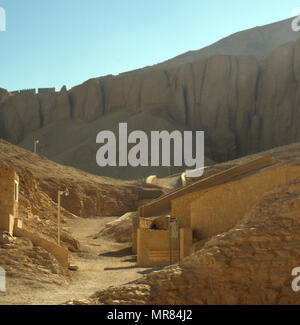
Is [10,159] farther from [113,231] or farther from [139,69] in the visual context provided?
[139,69]

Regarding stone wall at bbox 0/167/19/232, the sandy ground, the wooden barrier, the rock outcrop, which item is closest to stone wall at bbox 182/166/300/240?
the sandy ground

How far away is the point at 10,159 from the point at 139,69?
33.9 metres

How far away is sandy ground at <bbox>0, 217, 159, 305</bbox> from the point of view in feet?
34.0

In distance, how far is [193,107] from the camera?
173 ft

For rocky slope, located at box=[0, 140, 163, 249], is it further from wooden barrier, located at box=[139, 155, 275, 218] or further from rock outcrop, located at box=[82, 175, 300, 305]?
rock outcrop, located at box=[82, 175, 300, 305]

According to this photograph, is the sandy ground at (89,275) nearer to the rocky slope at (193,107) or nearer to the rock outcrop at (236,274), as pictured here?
the rock outcrop at (236,274)

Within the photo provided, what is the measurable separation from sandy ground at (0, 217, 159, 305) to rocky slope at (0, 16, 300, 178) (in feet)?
72.5

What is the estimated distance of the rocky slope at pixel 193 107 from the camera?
48.8m

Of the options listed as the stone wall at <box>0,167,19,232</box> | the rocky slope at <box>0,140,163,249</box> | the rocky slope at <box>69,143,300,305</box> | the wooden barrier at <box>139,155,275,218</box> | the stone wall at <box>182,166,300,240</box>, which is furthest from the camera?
the rocky slope at <box>0,140,163,249</box>

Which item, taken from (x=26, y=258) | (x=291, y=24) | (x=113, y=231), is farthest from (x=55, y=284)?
(x=291, y=24)

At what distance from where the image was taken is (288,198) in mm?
8336

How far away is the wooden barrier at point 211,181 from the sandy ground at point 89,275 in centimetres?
185

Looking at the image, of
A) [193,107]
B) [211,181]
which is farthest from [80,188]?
[193,107]

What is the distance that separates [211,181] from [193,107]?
112 ft
